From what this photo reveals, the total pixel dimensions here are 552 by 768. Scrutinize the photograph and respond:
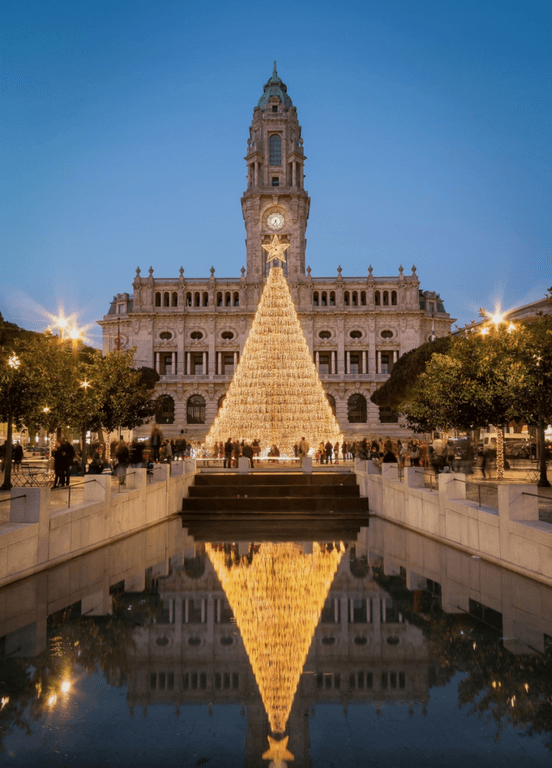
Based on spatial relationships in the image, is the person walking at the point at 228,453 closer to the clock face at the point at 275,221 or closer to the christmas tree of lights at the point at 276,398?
the christmas tree of lights at the point at 276,398

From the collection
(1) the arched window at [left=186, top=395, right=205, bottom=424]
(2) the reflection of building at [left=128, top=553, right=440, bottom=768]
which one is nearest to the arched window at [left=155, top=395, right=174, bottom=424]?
(1) the arched window at [left=186, top=395, right=205, bottom=424]

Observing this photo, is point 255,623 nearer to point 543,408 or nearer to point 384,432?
point 543,408

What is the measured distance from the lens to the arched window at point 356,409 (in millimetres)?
65438

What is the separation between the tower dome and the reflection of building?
69.1 m

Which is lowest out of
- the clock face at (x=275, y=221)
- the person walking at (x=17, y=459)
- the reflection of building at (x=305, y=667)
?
the reflection of building at (x=305, y=667)

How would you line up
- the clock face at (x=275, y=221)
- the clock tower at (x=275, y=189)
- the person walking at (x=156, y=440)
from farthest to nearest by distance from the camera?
1. the clock face at (x=275, y=221)
2. the clock tower at (x=275, y=189)
3. the person walking at (x=156, y=440)

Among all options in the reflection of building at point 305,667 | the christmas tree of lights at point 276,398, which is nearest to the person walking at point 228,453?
the christmas tree of lights at point 276,398

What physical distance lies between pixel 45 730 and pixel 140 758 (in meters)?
Result: 1.00

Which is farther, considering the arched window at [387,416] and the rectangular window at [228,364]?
the rectangular window at [228,364]

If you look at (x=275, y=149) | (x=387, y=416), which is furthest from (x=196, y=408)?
(x=275, y=149)

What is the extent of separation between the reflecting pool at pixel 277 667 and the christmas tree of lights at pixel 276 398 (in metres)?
16.8

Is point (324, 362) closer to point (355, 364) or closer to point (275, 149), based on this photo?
point (355, 364)

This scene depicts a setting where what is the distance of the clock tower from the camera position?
6812cm

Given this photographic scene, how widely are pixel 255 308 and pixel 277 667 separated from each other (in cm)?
5966
